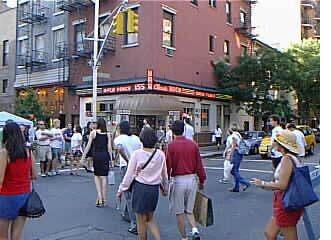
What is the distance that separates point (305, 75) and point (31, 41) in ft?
72.6

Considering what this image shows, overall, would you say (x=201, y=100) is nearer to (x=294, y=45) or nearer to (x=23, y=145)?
(x=294, y=45)

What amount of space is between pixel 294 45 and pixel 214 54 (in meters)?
12.4

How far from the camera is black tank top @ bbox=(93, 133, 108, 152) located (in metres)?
8.41

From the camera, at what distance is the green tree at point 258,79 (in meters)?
30.5

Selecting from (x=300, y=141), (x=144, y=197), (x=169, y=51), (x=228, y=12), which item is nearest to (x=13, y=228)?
(x=144, y=197)

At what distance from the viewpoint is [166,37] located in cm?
2730

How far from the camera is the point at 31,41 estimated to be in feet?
108

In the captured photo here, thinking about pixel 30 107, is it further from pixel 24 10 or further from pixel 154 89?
pixel 24 10

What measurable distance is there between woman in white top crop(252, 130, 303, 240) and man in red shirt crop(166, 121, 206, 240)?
1.58 meters

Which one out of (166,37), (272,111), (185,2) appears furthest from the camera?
(272,111)

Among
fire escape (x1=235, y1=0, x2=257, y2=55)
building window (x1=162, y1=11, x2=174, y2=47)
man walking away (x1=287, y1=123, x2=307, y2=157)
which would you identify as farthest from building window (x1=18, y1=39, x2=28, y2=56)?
man walking away (x1=287, y1=123, x2=307, y2=157)

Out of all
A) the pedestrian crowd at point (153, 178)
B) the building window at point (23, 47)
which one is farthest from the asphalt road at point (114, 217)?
the building window at point (23, 47)

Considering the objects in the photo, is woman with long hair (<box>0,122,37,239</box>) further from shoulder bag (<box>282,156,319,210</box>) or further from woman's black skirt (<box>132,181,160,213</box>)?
shoulder bag (<box>282,156,319,210</box>)
